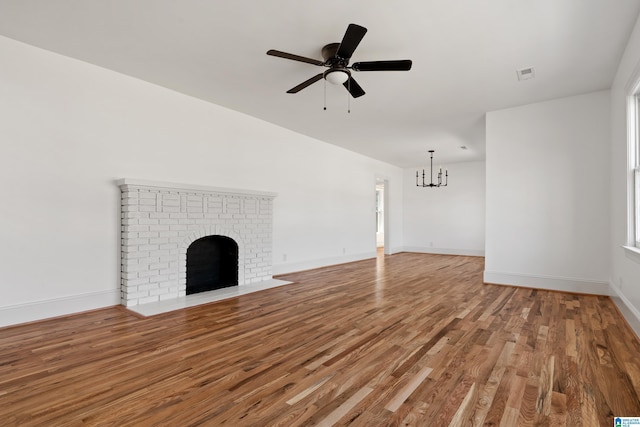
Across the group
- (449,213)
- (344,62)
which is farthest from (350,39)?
(449,213)

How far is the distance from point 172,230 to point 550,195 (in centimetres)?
530

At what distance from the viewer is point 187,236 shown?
4219 mm

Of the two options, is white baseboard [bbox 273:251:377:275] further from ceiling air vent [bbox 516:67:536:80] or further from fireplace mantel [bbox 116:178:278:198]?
ceiling air vent [bbox 516:67:536:80]

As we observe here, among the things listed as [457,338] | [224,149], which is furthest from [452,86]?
[224,149]

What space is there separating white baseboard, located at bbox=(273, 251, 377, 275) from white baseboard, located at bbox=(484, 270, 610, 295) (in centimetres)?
307

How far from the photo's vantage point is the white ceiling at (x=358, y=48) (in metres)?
2.57

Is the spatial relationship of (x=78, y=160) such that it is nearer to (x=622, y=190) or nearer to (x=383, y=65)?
(x=383, y=65)

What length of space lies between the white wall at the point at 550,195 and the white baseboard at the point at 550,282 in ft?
0.04

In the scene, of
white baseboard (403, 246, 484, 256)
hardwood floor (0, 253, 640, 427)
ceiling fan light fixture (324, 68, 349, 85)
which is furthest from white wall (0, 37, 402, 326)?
white baseboard (403, 246, 484, 256)

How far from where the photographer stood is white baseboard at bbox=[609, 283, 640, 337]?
9.44 ft

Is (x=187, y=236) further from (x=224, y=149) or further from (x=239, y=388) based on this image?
(x=239, y=388)

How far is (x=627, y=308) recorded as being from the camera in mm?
3264

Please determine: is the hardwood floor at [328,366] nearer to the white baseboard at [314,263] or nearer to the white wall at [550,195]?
the white wall at [550,195]

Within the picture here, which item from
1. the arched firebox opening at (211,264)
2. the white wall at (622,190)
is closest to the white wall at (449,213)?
the white wall at (622,190)
